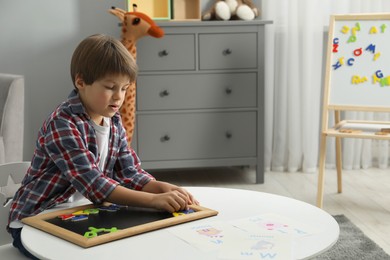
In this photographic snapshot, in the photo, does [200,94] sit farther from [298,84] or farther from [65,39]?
[65,39]

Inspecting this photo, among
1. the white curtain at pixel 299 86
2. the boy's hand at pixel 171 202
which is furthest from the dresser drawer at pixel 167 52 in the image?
the boy's hand at pixel 171 202

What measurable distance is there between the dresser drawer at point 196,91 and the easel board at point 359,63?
59 cm

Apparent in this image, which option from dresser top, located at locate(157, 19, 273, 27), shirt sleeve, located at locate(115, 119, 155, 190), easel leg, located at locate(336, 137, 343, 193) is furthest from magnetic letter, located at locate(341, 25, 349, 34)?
shirt sleeve, located at locate(115, 119, 155, 190)

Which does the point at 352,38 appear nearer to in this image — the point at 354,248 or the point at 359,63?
the point at 359,63

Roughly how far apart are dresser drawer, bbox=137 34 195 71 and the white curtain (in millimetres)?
673

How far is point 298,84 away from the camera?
4090mm

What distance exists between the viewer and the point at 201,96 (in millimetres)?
3719

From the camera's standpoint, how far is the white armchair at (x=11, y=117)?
325 centimetres

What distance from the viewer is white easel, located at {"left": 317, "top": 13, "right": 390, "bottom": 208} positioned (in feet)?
10.4

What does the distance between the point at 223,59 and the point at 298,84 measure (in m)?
0.65

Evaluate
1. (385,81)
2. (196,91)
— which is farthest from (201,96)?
(385,81)

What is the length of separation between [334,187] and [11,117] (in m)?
1.89

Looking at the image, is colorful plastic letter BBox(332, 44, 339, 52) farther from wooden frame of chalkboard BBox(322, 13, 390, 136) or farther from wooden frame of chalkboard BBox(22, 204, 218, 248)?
wooden frame of chalkboard BBox(22, 204, 218, 248)

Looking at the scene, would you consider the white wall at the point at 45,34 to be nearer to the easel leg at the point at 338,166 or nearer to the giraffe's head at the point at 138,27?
the giraffe's head at the point at 138,27
